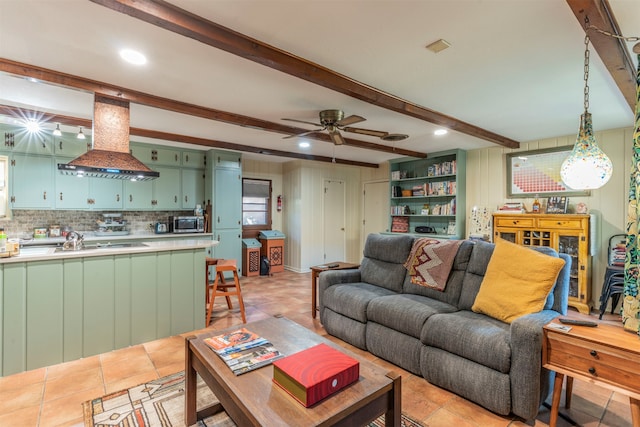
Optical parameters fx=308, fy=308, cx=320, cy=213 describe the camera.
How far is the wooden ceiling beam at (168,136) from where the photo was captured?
3.44m

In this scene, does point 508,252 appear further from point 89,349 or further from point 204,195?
point 204,195

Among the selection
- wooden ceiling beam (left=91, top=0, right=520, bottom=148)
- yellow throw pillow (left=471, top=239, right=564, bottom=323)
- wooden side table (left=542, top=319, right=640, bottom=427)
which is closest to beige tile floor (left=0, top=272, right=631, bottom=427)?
wooden side table (left=542, top=319, right=640, bottom=427)

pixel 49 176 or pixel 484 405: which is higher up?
pixel 49 176

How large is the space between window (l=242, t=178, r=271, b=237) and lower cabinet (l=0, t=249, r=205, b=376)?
10.3 ft

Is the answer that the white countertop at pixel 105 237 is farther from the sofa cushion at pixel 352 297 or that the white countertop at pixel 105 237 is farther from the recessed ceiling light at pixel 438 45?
the recessed ceiling light at pixel 438 45

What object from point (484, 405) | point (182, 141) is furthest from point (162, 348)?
point (182, 141)

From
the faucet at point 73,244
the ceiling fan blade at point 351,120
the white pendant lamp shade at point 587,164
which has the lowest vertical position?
the faucet at point 73,244

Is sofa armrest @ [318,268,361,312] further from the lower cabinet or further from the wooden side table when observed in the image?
the wooden side table

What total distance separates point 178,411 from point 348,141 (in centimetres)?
389

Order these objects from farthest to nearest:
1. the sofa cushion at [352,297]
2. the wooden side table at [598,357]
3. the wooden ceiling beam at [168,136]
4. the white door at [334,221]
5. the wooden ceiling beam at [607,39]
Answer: the white door at [334,221] < the wooden ceiling beam at [168,136] < the sofa cushion at [352,297] < the wooden ceiling beam at [607,39] < the wooden side table at [598,357]

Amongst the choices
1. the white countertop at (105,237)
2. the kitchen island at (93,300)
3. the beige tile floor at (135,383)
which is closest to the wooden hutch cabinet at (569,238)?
the beige tile floor at (135,383)

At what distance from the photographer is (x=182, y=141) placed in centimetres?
465

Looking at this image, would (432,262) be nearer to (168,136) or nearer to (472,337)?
(472,337)

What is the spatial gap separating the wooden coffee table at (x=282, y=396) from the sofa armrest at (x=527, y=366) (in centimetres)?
91
